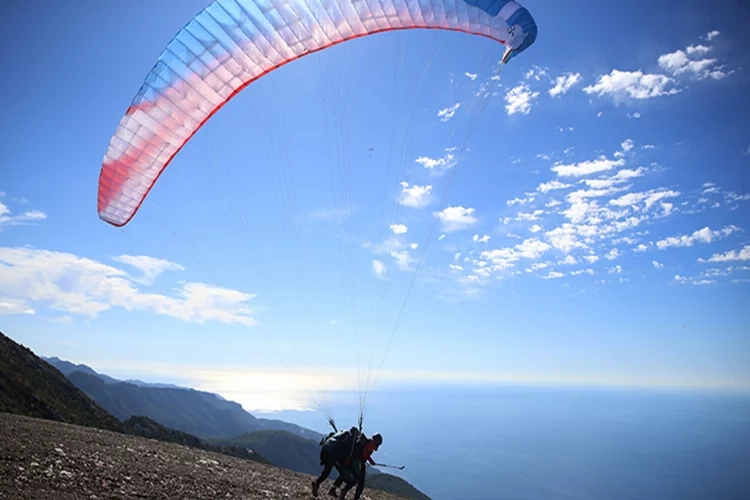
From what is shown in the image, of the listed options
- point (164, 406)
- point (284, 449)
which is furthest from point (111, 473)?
point (164, 406)

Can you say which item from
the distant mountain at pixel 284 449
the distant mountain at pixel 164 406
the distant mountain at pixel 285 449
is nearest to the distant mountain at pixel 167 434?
the distant mountain at pixel 284 449

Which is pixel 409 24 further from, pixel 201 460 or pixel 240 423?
pixel 240 423

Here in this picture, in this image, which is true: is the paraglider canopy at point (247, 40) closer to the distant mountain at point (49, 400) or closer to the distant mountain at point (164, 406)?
the distant mountain at point (49, 400)

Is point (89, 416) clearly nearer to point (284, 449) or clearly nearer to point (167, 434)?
point (167, 434)

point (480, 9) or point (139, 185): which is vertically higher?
point (480, 9)

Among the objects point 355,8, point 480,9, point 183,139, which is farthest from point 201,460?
point 480,9

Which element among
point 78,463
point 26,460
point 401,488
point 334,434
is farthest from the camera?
point 401,488
